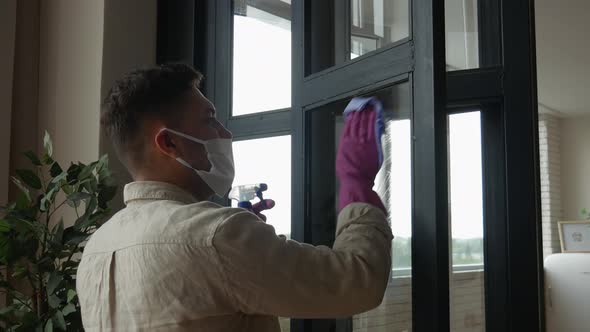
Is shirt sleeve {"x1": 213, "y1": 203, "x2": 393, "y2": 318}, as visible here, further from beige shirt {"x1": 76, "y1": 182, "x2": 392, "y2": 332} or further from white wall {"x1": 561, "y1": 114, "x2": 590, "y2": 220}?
white wall {"x1": 561, "y1": 114, "x2": 590, "y2": 220}

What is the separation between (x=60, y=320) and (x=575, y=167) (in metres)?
6.47

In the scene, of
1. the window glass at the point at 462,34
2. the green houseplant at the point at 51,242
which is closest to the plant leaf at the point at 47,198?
the green houseplant at the point at 51,242

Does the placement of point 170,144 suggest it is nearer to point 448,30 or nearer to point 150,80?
point 150,80

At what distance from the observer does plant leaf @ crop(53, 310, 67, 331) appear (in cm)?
179

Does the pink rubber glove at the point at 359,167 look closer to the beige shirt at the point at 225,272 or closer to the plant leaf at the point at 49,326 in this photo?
the beige shirt at the point at 225,272

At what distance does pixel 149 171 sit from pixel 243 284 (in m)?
0.34

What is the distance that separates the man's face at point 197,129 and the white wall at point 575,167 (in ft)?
21.6

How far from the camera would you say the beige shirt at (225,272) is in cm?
93

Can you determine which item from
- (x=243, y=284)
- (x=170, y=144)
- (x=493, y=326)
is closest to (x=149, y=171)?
(x=170, y=144)

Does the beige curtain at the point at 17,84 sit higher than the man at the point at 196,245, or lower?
higher

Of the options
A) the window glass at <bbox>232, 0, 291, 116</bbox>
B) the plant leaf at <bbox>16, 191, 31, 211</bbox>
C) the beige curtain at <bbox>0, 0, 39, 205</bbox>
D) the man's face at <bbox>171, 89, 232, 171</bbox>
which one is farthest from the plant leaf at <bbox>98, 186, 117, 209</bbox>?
the man's face at <bbox>171, 89, 232, 171</bbox>

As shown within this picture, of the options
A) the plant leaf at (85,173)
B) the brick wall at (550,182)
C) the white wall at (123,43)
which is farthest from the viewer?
the brick wall at (550,182)

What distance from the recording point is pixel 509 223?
5.54 ft

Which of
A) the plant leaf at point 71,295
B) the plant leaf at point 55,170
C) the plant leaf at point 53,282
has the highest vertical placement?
the plant leaf at point 55,170
